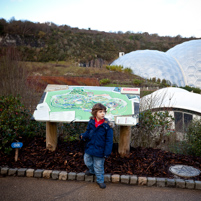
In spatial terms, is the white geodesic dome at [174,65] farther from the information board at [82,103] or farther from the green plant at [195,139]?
the information board at [82,103]

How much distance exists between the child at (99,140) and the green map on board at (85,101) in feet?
1.71

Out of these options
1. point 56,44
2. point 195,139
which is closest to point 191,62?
point 195,139

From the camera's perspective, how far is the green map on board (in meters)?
4.21

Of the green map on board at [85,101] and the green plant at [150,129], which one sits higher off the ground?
the green map on board at [85,101]

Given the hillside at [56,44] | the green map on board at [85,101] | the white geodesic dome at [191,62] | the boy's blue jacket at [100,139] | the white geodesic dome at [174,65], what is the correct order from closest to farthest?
the boy's blue jacket at [100,139] → the green map on board at [85,101] → the white geodesic dome at [174,65] → the white geodesic dome at [191,62] → the hillside at [56,44]

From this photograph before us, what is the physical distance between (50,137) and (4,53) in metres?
6.08

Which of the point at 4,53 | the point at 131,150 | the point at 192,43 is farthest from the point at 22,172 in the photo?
the point at 192,43

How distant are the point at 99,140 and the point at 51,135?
4.24ft

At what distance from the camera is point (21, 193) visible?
3.34 metres

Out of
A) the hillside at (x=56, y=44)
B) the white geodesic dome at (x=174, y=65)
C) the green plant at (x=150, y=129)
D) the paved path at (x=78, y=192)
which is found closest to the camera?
the paved path at (x=78, y=192)

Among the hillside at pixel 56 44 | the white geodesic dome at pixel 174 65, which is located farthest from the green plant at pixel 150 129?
the hillside at pixel 56 44

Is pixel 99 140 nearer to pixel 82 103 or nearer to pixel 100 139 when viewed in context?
pixel 100 139

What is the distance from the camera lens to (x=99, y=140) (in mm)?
3463

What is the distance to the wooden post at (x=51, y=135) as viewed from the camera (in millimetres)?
4359
